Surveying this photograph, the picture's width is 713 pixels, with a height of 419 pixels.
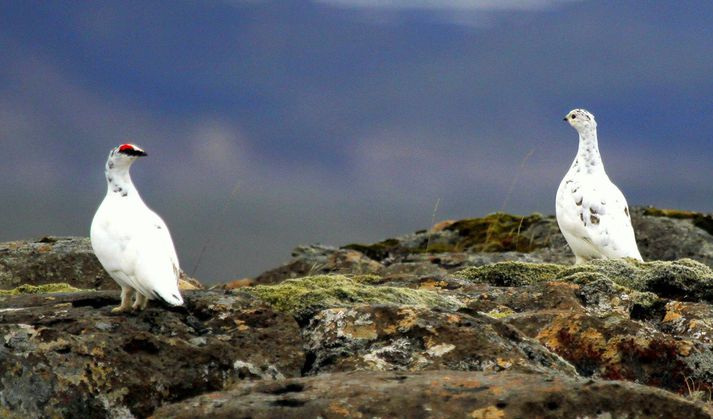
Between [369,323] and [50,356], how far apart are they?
217 cm

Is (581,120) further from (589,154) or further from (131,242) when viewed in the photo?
(131,242)

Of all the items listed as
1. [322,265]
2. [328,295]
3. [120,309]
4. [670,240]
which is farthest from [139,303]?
[670,240]

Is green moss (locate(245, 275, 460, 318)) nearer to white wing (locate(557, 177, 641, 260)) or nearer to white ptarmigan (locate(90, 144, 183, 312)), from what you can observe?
white ptarmigan (locate(90, 144, 183, 312))

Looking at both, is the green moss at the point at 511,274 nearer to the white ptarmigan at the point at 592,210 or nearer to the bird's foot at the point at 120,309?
the white ptarmigan at the point at 592,210

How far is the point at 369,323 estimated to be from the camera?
24.7 ft

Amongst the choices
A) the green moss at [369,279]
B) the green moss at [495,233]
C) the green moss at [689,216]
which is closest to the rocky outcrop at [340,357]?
the green moss at [369,279]

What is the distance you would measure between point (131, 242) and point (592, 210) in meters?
9.04

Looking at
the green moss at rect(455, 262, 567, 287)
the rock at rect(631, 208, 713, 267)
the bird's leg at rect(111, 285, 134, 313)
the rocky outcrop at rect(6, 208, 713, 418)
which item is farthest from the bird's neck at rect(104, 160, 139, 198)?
the rock at rect(631, 208, 713, 267)

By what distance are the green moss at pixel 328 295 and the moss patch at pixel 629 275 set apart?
236cm

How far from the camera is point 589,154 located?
16.3 metres

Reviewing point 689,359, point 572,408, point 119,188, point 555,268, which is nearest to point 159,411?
point 572,408

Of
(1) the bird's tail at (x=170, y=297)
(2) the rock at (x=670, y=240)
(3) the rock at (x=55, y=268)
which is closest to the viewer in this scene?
(1) the bird's tail at (x=170, y=297)

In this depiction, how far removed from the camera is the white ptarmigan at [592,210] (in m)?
15.4

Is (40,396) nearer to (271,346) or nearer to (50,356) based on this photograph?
(50,356)
